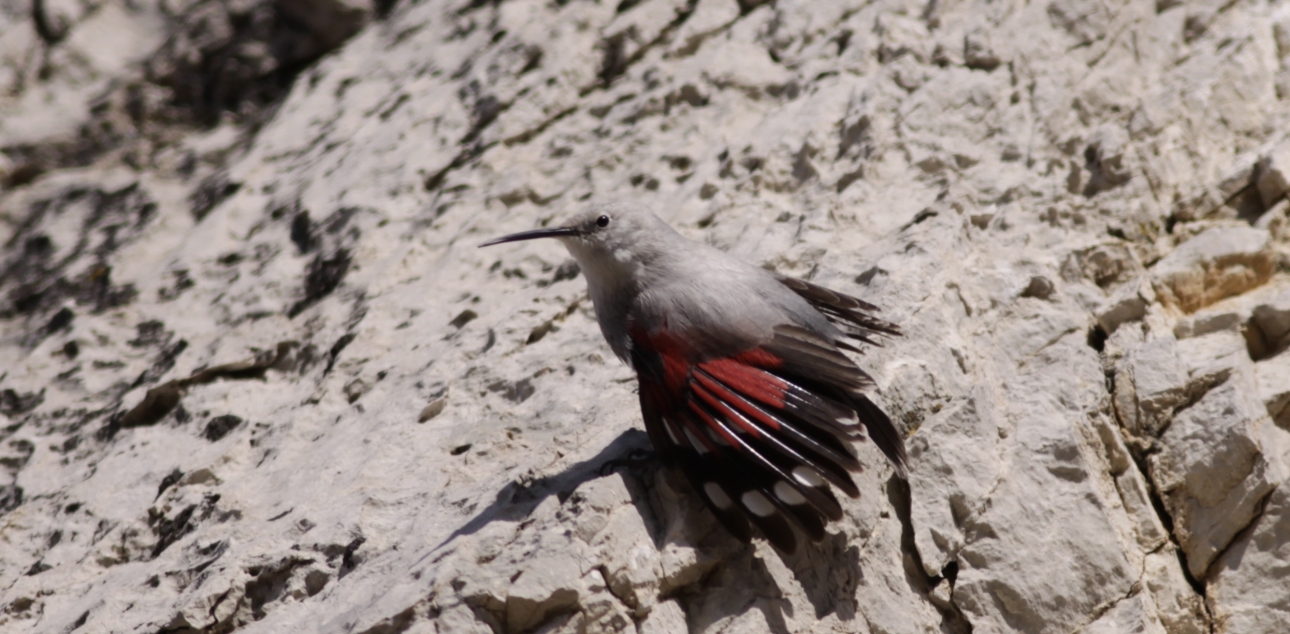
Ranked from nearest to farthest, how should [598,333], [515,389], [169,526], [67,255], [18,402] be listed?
[169,526] < [515,389] < [598,333] < [18,402] < [67,255]

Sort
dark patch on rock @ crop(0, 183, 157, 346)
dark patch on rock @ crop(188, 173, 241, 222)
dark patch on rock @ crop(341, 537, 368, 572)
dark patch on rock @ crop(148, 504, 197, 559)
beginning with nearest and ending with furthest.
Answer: dark patch on rock @ crop(341, 537, 368, 572) < dark patch on rock @ crop(148, 504, 197, 559) < dark patch on rock @ crop(0, 183, 157, 346) < dark patch on rock @ crop(188, 173, 241, 222)

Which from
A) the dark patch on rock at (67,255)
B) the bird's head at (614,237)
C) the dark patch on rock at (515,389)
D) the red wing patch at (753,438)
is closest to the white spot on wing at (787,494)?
the red wing patch at (753,438)

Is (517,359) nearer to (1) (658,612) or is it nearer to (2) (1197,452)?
(1) (658,612)

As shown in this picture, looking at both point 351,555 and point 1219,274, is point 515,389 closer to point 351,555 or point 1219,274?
point 351,555

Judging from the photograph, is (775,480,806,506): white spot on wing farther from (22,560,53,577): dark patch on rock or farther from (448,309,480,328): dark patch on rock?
(22,560,53,577): dark patch on rock

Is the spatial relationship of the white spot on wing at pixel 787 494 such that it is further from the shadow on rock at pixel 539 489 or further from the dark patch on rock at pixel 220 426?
the dark patch on rock at pixel 220 426

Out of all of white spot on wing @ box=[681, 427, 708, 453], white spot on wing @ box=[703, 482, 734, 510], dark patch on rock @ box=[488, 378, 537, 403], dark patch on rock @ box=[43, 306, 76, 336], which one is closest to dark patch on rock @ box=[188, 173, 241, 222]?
dark patch on rock @ box=[43, 306, 76, 336]

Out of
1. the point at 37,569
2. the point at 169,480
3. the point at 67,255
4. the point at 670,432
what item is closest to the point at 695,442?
the point at 670,432

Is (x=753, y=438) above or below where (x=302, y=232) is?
above
